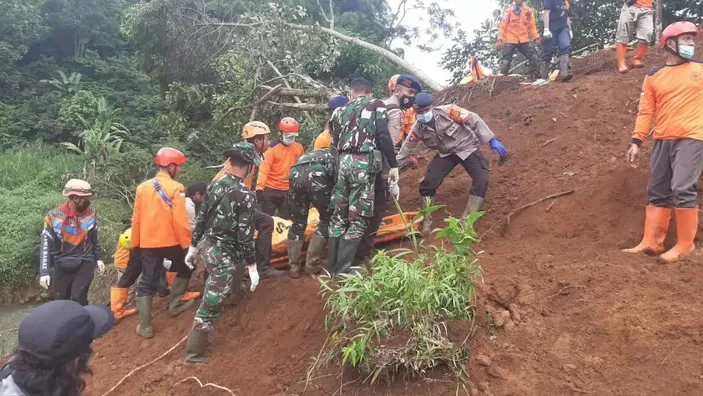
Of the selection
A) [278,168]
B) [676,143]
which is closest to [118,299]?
[278,168]

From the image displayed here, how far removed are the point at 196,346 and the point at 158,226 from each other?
120 cm

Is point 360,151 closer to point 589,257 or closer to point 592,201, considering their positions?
point 589,257

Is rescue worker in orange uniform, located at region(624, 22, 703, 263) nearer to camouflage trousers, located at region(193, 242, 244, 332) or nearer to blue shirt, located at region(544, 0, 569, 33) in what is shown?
camouflage trousers, located at region(193, 242, 244, 332)

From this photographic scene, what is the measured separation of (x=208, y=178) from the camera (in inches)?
562

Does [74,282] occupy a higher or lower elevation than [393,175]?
lower

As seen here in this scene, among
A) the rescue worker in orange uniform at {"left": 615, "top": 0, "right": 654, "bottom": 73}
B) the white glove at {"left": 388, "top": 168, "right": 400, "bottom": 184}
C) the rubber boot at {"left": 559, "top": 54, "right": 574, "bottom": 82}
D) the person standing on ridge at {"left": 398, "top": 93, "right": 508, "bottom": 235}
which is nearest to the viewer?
the white glove at {"left": 388, "top": 168, "right": 400, "bottom": 184}

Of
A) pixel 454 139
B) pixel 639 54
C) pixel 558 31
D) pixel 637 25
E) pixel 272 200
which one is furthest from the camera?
pixel 558 31

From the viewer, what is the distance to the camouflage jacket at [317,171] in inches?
200

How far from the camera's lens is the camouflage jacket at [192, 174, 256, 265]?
4.45 m

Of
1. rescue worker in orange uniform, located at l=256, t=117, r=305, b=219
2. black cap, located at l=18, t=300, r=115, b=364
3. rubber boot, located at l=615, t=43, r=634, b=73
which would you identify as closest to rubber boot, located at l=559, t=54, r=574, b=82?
rubber boot, located at l=615, t=43, r=634, b=73

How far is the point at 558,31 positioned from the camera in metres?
8.81

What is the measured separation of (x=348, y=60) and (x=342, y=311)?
14.2m

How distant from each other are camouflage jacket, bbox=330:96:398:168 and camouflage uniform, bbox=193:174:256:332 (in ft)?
3.24

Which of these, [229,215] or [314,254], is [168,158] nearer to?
[229,215]
